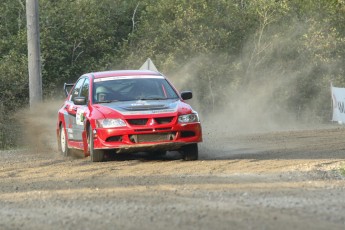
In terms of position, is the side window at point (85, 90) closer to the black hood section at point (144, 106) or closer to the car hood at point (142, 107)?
the car hood at point (142, 107)

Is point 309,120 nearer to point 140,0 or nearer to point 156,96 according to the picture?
point 140,0

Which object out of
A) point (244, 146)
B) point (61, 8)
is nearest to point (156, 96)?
point (244, 146)

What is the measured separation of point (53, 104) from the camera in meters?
22.5

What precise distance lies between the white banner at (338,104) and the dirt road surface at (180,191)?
53.6 feet

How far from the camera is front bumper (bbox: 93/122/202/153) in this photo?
14.3 meters

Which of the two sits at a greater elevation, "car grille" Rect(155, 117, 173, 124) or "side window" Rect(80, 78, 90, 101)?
"side window" Rect(80, 78, 90, 101)

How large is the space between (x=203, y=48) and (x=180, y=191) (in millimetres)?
26099

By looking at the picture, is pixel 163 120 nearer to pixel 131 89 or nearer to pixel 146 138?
pixel 146 138

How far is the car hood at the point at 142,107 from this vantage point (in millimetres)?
14422

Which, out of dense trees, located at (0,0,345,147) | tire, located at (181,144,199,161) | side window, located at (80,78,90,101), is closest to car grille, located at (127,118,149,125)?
tire, located at (181,144,199,161)

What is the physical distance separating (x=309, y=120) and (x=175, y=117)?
2349 centimetres

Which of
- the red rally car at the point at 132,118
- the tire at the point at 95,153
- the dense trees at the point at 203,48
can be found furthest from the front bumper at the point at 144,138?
the dense trees at the point at 203,48

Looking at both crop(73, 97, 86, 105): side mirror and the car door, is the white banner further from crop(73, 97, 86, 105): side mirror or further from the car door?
crop(73, 97, 86, 105): side mirror

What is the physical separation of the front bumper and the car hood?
28cm
